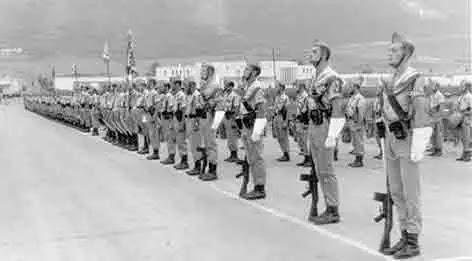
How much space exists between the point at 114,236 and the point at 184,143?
6.77 m

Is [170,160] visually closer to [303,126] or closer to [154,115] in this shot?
[154,115]

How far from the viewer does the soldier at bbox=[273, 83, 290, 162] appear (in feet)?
55.9

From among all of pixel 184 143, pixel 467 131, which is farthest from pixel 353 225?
pixel 467 131

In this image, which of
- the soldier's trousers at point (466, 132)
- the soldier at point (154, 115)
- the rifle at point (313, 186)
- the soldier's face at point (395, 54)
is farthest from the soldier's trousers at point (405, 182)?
the soldier's trousers at point (466, 132)

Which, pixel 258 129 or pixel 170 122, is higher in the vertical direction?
pixel 258 129

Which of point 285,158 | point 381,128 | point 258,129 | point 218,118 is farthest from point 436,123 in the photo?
point 381,128

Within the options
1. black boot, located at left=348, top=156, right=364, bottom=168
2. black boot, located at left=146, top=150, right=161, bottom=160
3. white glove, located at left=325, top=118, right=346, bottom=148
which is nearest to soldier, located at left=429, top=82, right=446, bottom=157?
black boot, located at left=348, top=156, right=364, bottom=168

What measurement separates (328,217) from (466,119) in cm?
899

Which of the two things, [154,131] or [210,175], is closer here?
[210,175]

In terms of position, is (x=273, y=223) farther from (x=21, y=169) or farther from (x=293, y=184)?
(x=21, y=169)

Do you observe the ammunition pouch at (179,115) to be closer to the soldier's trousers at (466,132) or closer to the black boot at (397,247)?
the soldier's trousers at (466,132)

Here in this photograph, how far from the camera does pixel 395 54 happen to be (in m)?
6.91

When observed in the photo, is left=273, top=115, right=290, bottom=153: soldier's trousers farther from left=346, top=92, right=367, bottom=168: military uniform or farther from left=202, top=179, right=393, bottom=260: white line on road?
left=202, top=179, right=393, bottom=260: white line on road

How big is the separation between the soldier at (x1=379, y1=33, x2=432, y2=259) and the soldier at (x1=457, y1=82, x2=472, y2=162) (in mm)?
9726
